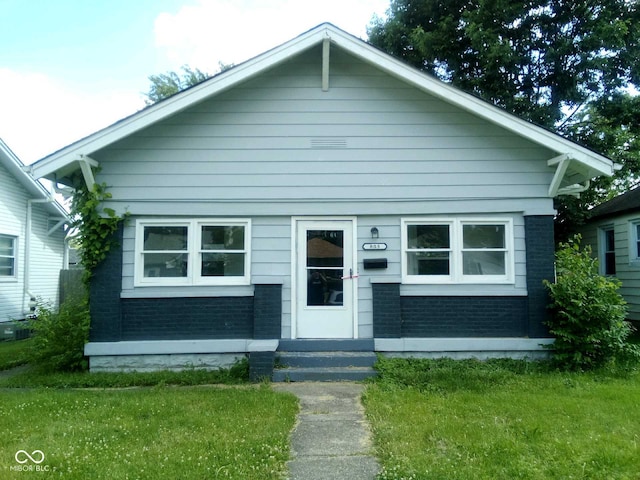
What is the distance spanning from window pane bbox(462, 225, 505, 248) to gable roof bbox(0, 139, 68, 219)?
1079cm

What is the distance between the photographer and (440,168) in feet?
22.7

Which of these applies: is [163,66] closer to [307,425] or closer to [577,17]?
[577,17]

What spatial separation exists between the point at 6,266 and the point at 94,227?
26.6 ft

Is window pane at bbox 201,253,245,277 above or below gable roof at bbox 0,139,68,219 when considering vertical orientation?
below

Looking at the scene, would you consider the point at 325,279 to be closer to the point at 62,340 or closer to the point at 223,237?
the point at 223,237

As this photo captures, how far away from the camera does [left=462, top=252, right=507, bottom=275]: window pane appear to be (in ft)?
22.8

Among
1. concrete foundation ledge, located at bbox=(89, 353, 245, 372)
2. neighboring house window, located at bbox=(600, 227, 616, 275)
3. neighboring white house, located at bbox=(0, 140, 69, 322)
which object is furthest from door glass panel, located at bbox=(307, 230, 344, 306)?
neighboring white house, located at bbox=(0, 140, 69, 322)

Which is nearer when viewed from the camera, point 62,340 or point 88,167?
point 88,167

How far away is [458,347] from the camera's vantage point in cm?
665

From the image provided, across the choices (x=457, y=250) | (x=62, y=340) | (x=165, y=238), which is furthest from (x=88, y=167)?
(x=457, y=250)

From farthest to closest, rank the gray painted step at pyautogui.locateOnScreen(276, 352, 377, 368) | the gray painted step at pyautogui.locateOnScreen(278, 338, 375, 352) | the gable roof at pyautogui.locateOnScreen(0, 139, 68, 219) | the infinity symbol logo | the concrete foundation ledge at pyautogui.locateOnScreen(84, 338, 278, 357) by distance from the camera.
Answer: the gable roof at pyautogui.locateOnScreen(0, 139, 68, 219), the gray painted step at pyautogui.locateOnScreen(278, 338, 375, 352), the concrete foundation ledge at pyautogui.locateOnScreen(84, 338, 278, 357), the gray painted step at pyautogui.locateOnScreen(276, 352, 377, 368), the infinity symbol logo

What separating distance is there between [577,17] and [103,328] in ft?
45.2

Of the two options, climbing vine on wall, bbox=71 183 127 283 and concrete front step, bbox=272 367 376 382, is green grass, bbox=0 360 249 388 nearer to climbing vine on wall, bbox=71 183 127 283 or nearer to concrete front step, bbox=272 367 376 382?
concrete front step, bbox=272 367 376 382

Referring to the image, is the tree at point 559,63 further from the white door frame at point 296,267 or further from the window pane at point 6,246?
the window pane at point 6,246
